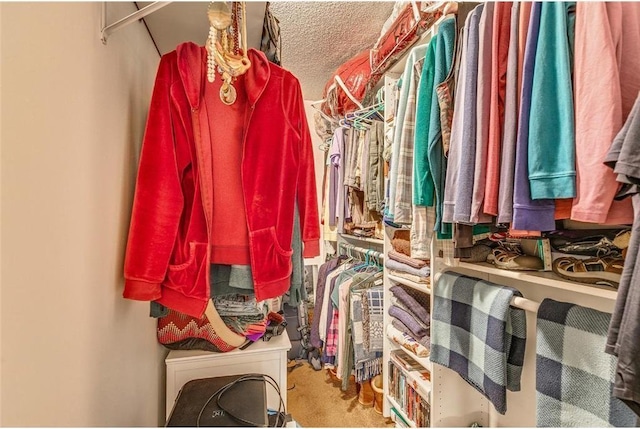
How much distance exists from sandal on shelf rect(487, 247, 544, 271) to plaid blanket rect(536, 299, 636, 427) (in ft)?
0.40

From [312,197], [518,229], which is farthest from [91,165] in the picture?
[518,229]

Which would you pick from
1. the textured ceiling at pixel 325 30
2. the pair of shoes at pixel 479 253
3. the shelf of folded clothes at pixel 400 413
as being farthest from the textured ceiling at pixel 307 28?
the shelf of folded clothes at pixel 400 413

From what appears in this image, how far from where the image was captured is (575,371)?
0.71 metres

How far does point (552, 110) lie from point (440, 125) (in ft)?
1.17

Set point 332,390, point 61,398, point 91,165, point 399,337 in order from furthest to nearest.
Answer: point 332,390 < point 399,337 < point 91,165 < point 61,398

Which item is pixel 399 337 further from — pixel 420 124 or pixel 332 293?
pixel 420 124

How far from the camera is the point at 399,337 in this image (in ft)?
4.99

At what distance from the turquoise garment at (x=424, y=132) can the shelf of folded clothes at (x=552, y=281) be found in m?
0.29

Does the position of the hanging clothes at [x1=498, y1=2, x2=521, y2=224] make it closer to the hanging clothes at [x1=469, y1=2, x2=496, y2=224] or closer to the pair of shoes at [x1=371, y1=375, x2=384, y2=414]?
the hanging clothes at [x1=469, y1=2, x2=496, y2=224]

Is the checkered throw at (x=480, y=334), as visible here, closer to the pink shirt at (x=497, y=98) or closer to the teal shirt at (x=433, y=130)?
the teal shirt at (x=433, y=130)

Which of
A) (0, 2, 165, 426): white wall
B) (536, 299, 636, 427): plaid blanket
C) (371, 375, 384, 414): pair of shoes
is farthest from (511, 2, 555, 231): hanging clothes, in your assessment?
(371, 375, 384, 414): pair of shoes

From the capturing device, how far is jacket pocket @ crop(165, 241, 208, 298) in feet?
2.51

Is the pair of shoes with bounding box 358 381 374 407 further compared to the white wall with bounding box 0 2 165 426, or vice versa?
Result: the pair of shoes with bounding box 358 381 374 407

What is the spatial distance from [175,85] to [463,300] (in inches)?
46.0
